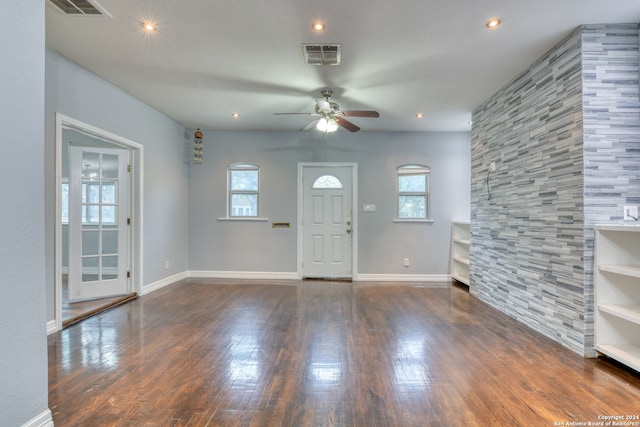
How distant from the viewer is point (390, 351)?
99.8 inches

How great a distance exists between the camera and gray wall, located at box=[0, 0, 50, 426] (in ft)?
4.56

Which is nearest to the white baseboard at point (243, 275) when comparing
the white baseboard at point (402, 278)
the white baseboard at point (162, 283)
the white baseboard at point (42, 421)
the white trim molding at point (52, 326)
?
the white baseboard at point (162, 283)

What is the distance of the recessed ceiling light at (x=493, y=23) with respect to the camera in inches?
94.2

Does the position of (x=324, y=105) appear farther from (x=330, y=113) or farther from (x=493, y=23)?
(x=493, y=23)

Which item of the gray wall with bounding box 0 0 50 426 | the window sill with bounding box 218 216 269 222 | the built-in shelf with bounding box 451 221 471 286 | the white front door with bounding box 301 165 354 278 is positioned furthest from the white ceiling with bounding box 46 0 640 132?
the built-in shelf with bounding box 451 221 471 286

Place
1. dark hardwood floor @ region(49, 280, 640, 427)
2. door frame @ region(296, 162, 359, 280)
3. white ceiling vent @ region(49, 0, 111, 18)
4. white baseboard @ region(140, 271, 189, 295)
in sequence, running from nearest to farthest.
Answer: dark hardwood floor @ region(49, 280, 640, 427) → white ceiling vent @ region(49, 0, 111, 18) → white baseboard @ region(140, 271, 189, 295) → door frame @ region(296, 162, 359, 280)

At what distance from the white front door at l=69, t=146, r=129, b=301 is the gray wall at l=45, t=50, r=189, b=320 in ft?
0.97

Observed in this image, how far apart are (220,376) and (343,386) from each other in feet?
2.83

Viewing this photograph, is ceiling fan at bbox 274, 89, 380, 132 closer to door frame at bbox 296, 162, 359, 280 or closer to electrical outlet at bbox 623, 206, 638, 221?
door frame at bbox 296, 162, 359, 280

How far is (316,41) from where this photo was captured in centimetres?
267

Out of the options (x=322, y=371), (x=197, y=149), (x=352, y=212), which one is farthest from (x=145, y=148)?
(x=322, y=371)

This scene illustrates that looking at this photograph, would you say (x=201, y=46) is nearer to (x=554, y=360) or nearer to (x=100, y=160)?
(x=100, y=160)

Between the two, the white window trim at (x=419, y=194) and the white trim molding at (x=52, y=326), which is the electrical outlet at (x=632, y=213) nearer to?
the white window trim at (x=419, y=194)

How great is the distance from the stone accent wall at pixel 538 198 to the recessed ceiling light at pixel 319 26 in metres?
2.11
